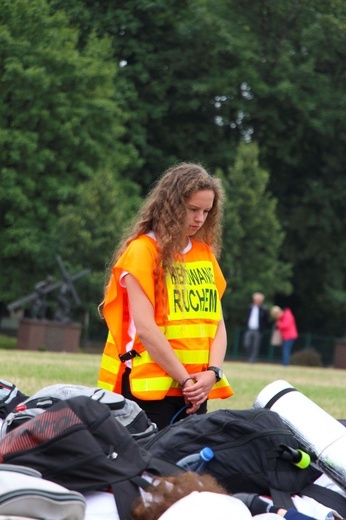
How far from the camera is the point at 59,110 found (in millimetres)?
37469

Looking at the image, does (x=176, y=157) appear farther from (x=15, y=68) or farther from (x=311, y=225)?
(x=15, y=68)

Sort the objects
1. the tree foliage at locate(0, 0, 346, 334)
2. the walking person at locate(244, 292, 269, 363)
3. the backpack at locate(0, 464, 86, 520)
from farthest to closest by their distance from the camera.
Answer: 1. the tree foliage at locate(0, 0, 346, 334)
2. the walking person at locate(244, 292, 269, 363)
3. the backpack at locate(0, 464, 86, 520)

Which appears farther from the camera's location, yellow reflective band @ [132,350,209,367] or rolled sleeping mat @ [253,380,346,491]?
yellow reflective band @ [132,350,209,367]

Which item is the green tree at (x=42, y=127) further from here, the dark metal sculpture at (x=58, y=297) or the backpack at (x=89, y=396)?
the backpack at (x=89, y=396)

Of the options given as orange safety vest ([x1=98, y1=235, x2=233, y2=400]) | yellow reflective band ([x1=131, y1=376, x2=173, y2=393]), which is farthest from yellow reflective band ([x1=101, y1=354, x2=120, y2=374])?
yellow reflective band ([x1=131, y1=376, x2=173, y2=393])

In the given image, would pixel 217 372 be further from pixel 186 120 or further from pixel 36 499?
pixel 186 120

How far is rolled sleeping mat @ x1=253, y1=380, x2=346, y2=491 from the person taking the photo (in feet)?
16.0

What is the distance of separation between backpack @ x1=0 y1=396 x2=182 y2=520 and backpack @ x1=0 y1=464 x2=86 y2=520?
288mm

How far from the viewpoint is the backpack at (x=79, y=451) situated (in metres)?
4.20

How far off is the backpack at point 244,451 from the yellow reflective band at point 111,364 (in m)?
0.91

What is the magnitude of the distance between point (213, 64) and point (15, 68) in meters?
10.3

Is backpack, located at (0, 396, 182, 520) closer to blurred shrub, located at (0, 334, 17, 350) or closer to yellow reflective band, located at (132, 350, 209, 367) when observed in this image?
yellow reflective band, located at (132, 350, 209, 367)

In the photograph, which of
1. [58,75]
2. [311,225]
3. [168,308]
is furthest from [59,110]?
[168,308]

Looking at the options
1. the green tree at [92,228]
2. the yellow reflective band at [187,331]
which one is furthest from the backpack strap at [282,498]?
the green tree at [92,228]
